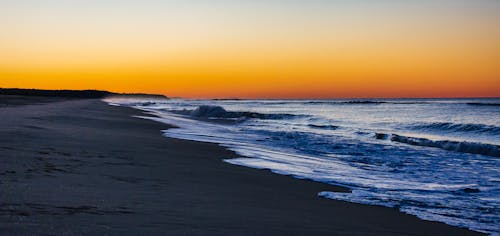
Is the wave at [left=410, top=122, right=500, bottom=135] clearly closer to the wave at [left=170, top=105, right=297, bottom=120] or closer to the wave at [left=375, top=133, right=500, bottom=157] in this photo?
the wave at [left=375, top=133, right=500, bottom=157]

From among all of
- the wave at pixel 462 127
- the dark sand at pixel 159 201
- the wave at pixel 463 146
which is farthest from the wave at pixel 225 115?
the dark sand at pixel 159 201

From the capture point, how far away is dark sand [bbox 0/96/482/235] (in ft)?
13.1

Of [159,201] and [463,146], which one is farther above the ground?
[159,201]

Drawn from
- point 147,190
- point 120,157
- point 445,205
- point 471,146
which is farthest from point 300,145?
point 147,190

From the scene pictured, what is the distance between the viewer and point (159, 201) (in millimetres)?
5164

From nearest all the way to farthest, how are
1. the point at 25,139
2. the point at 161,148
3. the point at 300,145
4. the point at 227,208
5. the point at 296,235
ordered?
the point at 296,235, the point at 227,208, the point at 25,139, the point at 161,148, the point at 300,145

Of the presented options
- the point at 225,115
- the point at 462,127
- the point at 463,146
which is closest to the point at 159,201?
the point at 463,146

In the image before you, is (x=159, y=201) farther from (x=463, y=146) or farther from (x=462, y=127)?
(x=462, y=127)

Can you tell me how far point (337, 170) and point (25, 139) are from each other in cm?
615

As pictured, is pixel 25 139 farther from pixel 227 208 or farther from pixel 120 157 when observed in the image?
pixel 227 208

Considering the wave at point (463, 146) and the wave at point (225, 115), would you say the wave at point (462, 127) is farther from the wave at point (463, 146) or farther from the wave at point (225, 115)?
the wave at point (225, 115)

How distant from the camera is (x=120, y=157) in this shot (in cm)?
875

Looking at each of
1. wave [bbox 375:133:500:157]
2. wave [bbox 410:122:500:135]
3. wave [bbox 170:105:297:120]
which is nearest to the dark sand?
wave [bbox 375:133:500:157]

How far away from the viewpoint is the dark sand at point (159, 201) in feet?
13.1
